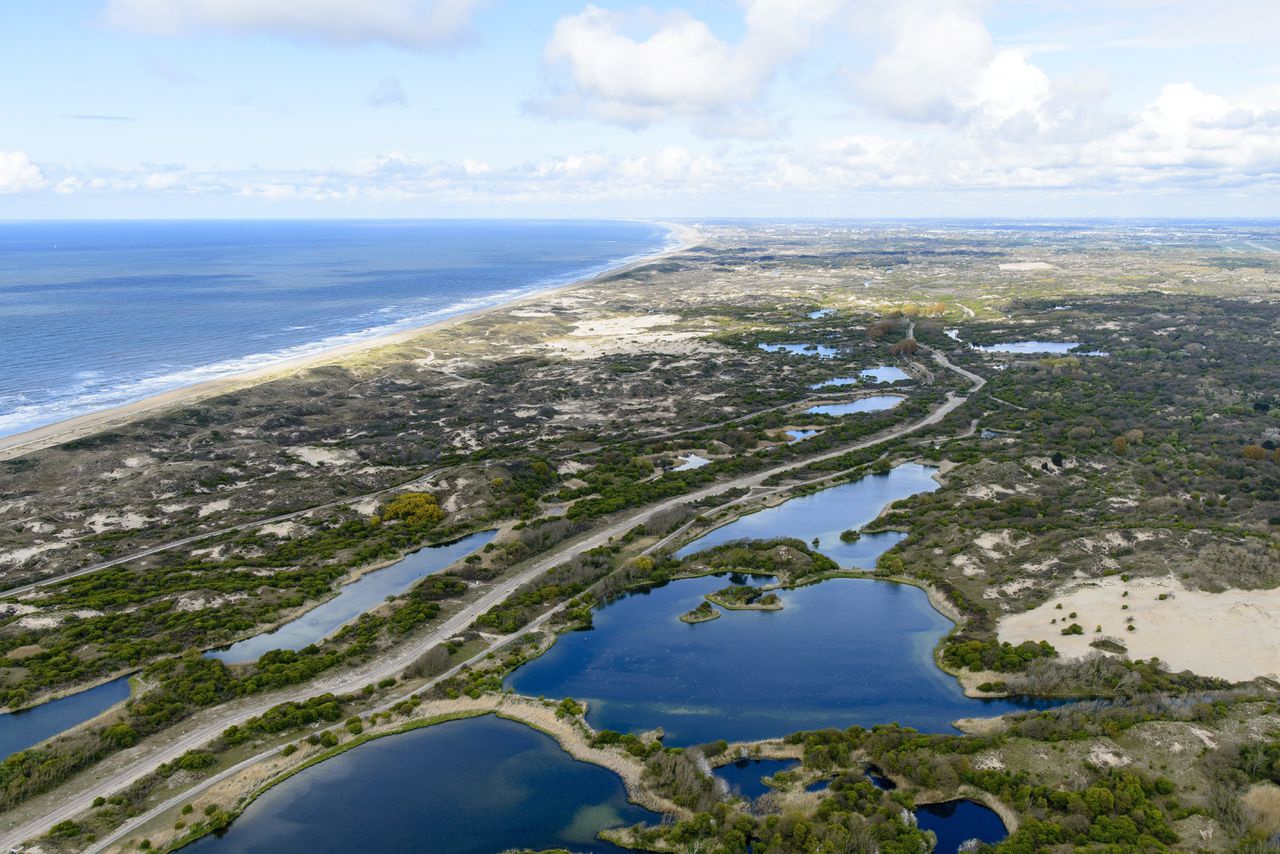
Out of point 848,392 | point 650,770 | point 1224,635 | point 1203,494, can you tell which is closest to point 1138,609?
point 1224,635

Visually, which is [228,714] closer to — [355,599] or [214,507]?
[355,599]

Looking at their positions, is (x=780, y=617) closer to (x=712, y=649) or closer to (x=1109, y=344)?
(x=712, y=649)

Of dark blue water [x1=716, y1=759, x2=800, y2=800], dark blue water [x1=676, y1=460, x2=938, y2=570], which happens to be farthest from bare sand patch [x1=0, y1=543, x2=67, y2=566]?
dark blue water [x1=716, y1=759, x2=800, y2=800]

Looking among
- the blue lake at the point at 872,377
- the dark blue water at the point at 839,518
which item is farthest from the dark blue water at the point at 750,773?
the blue lake at the point at 872,377

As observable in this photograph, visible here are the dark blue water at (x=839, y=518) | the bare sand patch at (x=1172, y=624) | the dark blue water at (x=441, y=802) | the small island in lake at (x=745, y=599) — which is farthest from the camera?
the dark blue water at (x=839, y=518)

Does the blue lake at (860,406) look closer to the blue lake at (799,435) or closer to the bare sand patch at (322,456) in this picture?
the blue lake at (799,435)
